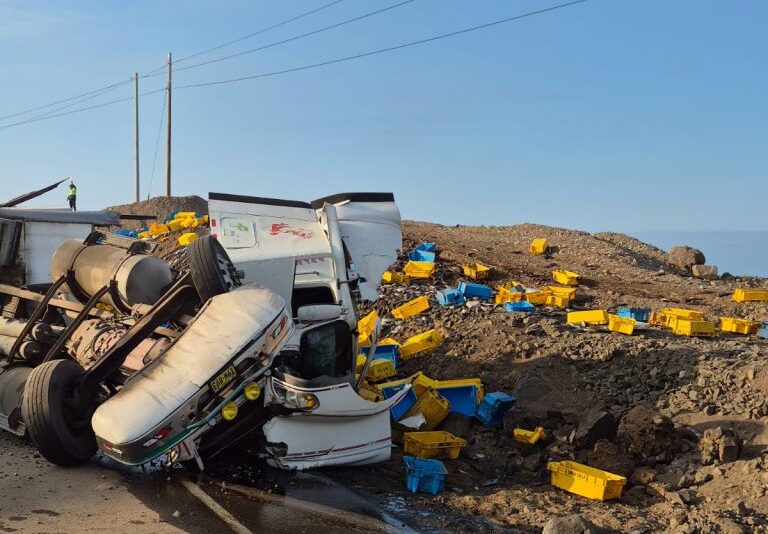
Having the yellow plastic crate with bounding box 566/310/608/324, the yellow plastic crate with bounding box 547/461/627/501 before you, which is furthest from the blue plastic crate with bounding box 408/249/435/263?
the yellow plastic crate with bounding box 547/461/627/501

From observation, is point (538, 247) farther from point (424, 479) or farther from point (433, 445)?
point (424, 479)

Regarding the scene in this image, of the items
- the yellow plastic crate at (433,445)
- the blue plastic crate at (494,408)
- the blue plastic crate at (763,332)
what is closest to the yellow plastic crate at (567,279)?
the blue plastic crate at (763,332)

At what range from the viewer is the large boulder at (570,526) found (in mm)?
5469

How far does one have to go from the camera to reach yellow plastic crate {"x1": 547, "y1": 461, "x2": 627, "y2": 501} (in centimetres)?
659

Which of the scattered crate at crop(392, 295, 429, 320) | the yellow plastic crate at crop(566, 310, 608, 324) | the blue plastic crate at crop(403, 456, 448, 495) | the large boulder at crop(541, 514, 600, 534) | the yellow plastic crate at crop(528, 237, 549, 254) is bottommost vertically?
the blue plastic crate at crop(403, 456, 448, 495)

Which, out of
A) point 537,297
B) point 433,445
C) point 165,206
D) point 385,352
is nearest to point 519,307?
point 537,297

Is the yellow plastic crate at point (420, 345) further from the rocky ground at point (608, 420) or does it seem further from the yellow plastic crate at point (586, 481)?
the yellow plastic crate at point (586, 481)

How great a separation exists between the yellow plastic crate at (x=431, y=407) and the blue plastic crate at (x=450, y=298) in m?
3.56

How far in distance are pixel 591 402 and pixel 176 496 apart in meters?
4.86

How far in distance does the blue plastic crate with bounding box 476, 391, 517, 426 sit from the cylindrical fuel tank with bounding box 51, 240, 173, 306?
3.87 m

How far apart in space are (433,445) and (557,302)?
5226 mm

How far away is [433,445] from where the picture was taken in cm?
771

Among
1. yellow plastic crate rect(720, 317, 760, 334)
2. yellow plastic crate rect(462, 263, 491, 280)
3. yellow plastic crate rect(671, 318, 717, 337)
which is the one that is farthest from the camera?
yellow plastic crate rect(462, 263, 491, 280)

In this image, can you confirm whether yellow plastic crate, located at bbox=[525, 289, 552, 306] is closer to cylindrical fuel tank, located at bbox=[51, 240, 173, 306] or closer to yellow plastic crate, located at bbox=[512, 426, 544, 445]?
yellow plastic crate, located at bbox=[512, 426, 544, 445]
